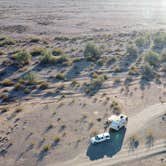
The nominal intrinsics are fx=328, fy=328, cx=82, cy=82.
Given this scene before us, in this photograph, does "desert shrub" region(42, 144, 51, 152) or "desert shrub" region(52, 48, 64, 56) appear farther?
"desert shrub" region(52, 48, 64, 56)

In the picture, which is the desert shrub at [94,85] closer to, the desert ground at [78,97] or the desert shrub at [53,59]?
the desert ground at [78,97]

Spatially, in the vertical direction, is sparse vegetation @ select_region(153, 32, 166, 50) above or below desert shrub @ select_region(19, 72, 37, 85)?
below

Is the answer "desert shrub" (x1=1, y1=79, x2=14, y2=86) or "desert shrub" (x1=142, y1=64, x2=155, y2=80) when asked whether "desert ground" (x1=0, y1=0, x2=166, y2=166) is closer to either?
"desert shrub" (x1=142, y1=64, x2=155, y2=80)

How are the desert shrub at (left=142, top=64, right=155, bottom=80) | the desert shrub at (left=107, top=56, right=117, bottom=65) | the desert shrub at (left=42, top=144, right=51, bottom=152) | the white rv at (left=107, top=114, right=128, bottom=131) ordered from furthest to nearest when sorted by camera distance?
the desert shrub at (left=107, top=56, right=117, bottom=65) < the desert shrub at (left=142, top=64, right=155, bottom=80) < the white rv at (left=107, top=114, right=128, bottom=131) < the desert shrub at (left=42, top=144, right=51, bottom=152)

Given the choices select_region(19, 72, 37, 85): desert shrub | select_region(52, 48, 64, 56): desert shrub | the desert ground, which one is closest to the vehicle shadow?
the desert ground

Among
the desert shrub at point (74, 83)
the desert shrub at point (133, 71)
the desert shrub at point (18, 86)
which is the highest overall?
the desert shrub at point (18, 86)

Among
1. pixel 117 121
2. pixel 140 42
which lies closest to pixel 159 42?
pixel 140 42

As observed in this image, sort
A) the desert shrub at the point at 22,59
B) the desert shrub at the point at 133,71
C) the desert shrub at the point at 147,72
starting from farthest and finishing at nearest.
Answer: the desert shrub at the point at 22,59 < the desert shrub at the point at 133,71 < the desert shrub at the point at 147,72

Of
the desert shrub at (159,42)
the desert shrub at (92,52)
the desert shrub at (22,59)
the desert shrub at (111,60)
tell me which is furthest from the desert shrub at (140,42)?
the desert shrub at (22,59)
